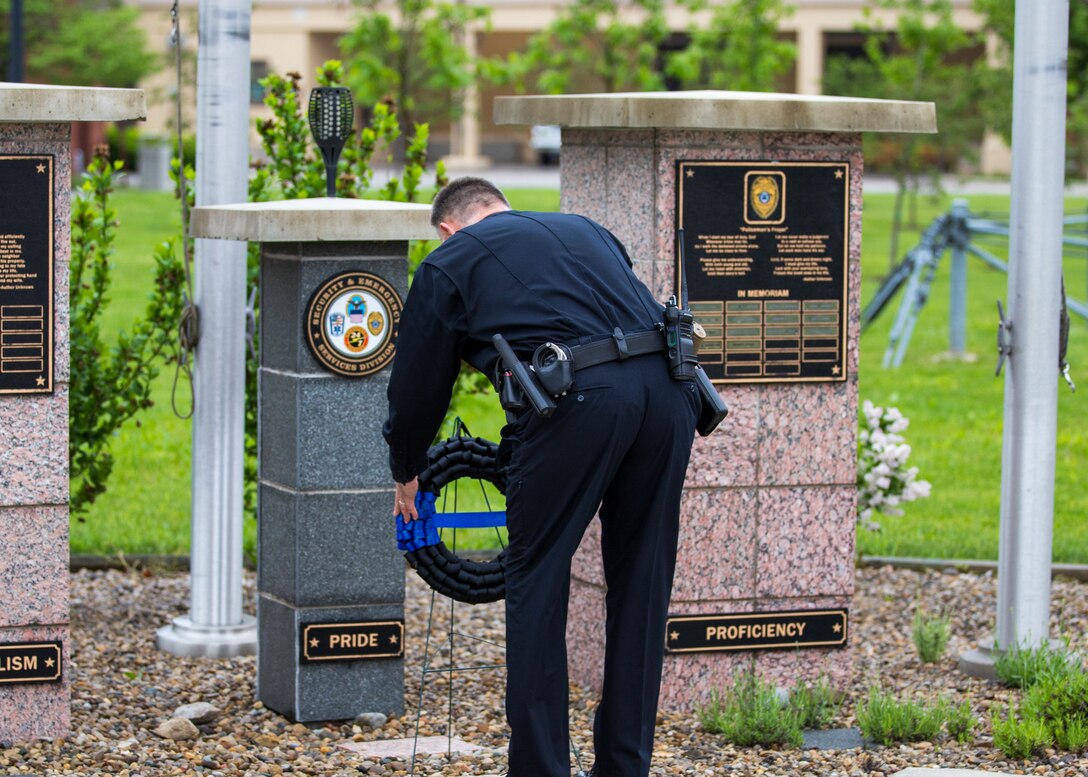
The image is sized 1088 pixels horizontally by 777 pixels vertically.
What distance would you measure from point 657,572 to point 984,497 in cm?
558

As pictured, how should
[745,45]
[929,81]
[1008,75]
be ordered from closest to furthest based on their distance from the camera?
[745,45] < [1008,75] < [929,81]

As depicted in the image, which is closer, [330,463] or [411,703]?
[330,463]

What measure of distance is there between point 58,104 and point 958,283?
11184mm

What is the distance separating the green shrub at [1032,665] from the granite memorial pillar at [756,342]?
58cm

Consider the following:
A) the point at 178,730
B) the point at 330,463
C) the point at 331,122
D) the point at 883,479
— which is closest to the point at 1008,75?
the point at 883,479

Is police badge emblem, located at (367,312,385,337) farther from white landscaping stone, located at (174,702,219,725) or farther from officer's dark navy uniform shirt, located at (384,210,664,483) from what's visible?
white landscaping stone, located at (174,702,219,725)

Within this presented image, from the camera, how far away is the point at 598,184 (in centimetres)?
604

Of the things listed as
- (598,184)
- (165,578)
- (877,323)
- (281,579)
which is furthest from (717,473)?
(877,323)

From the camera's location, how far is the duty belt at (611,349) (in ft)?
14.7

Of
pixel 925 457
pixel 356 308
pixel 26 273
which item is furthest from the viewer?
pixel 925 457

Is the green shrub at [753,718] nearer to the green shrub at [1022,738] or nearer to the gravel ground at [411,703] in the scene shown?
the gravel ground at [411,703]

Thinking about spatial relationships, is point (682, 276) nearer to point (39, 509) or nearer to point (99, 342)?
point (39, 509)

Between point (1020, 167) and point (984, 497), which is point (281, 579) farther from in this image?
point (984, 497)

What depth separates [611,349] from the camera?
451 centimetres
